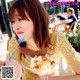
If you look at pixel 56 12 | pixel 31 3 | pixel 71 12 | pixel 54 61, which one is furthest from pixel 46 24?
pixel 56 12

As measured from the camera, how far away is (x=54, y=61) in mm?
982

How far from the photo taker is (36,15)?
1102 mm

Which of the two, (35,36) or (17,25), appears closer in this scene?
(17,25)

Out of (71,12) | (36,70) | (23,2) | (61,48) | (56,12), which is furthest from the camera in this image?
(56,12)

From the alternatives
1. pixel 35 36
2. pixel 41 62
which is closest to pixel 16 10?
pixel 35 36

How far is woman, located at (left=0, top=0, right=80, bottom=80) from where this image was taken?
1.05 meters

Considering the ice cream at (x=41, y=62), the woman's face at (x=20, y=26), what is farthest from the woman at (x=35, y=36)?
the ice cream at (x=41, y=62)

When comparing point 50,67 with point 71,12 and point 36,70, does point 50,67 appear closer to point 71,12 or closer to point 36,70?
point 36,70

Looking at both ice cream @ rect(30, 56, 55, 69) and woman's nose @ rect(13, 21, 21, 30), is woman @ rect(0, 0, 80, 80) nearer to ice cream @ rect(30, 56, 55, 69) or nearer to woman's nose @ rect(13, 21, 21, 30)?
woman's nose @ rect(13, 21, 21, 30)

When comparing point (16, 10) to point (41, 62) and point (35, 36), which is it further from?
point (41, 62)

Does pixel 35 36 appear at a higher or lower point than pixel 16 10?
lower

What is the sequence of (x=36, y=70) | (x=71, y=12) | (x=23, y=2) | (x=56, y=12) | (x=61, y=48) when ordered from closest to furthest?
(x=36, y=70)
(x=23, y=2)
(x=61, y=48)
(x=71, y=12)
(x=56, y=12)

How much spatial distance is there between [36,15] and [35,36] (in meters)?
0.13

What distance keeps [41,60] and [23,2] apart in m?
0.32
